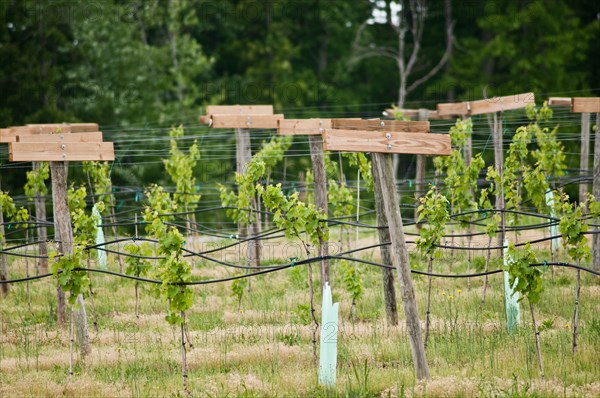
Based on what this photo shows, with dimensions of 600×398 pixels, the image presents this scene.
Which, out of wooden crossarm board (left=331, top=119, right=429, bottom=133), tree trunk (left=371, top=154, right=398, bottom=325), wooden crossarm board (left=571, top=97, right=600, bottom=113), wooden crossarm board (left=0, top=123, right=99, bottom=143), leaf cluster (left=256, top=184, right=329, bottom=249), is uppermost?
wooden crossarm board (left=571, top=97, right=600, bottom=113)

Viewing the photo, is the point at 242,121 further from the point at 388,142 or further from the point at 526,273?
the point at 526,273

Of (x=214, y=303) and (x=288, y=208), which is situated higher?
(x=288, y=208)

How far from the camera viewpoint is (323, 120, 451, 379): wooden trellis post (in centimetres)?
792

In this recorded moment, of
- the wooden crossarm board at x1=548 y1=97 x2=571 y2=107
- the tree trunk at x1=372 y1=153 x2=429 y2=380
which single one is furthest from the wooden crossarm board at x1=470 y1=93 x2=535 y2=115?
the tree trunk at x1=372 y1=153 x2=429 y2=380

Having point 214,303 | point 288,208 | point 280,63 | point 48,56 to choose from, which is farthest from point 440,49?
point 288,208

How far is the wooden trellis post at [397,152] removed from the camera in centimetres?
792

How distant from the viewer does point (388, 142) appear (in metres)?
7.94

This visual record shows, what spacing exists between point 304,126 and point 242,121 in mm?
2572

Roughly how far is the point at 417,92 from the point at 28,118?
1407cm

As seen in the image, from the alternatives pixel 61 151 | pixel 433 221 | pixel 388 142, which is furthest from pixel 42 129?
pixel 388 142

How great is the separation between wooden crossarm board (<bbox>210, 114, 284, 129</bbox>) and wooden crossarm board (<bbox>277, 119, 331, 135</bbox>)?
5.70 feet

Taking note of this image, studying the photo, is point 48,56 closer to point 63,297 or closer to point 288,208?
point 63,297

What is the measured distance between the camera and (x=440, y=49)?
102ft

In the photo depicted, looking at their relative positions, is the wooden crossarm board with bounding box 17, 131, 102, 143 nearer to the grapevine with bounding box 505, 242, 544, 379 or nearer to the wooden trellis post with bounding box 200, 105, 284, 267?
the wooden trellis post with bounding box 200, 105, 284, 267
